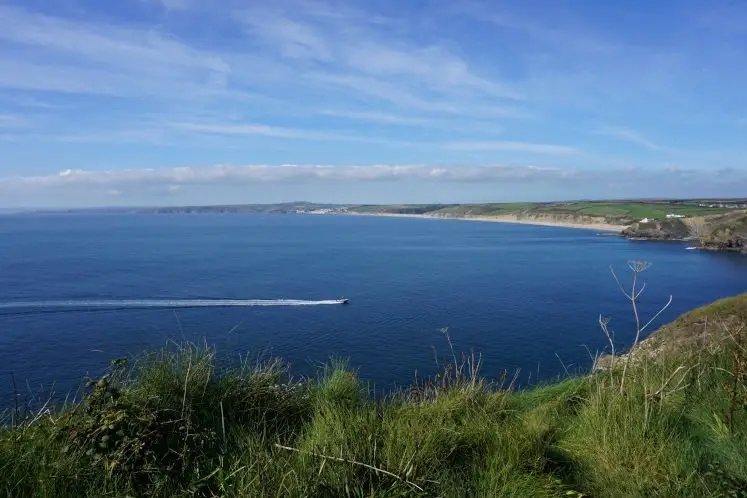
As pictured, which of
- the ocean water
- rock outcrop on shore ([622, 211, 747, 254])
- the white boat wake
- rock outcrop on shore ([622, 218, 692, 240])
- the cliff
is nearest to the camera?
the ocean water

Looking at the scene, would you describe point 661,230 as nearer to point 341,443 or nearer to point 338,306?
point 338,306

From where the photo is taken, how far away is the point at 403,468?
4094 mm

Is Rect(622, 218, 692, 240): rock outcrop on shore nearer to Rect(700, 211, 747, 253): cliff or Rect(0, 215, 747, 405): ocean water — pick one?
Rect(700, 211, 747, 253): cliff

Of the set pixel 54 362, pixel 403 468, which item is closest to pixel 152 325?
pixel 54 362

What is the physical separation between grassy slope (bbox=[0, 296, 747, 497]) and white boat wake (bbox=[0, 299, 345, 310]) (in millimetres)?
41326

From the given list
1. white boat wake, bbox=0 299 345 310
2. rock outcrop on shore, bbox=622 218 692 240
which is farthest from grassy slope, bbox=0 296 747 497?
rock outcrop on shore, bbox=622 218 692 240

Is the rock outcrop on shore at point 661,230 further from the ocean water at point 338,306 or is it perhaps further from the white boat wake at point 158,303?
the white boat wake at point 158,303

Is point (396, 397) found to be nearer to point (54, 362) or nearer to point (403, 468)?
point (403, 468)

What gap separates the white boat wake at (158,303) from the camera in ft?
145

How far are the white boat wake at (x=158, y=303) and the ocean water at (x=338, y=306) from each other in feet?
1.12

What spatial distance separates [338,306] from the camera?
4584 cm

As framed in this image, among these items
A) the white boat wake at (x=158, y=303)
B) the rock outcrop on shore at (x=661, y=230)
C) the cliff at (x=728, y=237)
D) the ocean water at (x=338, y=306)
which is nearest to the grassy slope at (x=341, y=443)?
the ocean water at (x=338, y=306)

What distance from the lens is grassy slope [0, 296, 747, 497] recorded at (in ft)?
12.8

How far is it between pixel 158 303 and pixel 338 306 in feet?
52.7
